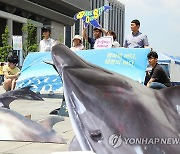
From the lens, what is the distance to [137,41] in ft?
23.1

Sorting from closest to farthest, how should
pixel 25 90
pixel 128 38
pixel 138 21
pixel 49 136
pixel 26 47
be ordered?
1. pixel 49 136
2. pixel 25 90
3. pixel 138 21
4. pixel 128 38
5. pixel 26 47

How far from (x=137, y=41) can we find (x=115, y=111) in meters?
4.42

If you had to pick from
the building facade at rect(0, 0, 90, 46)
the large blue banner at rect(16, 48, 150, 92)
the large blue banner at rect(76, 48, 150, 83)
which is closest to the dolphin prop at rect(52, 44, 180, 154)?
the large blue banner at rect(16, 48, 150, 92)

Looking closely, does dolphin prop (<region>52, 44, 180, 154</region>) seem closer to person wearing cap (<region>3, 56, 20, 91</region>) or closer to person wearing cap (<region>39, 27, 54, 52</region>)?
person wearing cap (<region>3, 56, 20, 91</region>)

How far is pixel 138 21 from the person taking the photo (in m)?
6.64

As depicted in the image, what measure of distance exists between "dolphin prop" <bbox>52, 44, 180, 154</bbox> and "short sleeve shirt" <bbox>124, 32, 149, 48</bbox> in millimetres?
4069

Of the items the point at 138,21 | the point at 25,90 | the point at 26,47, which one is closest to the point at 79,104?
the point at 25,90

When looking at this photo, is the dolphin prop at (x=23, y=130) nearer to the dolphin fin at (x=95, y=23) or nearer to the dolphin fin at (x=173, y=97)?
the dolphin fin at (x=173, y=97)

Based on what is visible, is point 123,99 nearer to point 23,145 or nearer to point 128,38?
point 23,145

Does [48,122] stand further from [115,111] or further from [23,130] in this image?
[115,111]

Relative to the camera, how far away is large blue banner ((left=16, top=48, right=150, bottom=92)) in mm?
6871

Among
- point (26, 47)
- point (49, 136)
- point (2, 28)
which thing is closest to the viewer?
point (49, 136)

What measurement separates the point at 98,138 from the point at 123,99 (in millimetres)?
337

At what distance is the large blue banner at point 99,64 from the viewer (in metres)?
6.87
